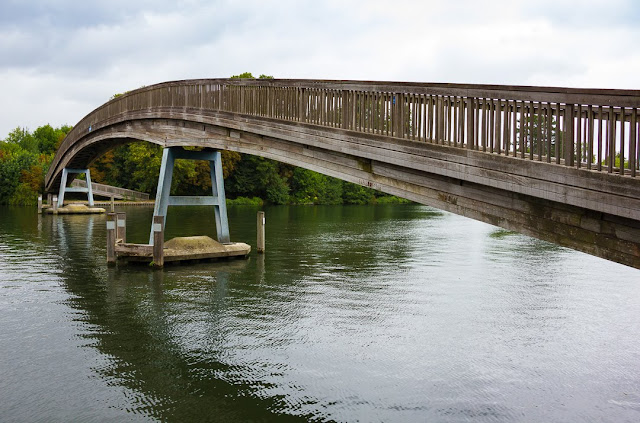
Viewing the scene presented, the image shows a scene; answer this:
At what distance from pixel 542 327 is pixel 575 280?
6740 mm

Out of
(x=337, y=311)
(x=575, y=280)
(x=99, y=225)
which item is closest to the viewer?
(x=337, y=311)

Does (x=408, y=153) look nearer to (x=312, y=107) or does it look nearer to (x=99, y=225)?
(x=312, y=107)

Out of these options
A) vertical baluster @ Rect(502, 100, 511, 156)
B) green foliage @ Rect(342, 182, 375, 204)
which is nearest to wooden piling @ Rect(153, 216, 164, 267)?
vertical baluster @ Rect(502, 100, 511, 156)

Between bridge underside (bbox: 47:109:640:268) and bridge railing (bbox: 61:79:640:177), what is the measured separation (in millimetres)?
190

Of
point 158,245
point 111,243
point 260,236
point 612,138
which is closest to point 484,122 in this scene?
point 612,138

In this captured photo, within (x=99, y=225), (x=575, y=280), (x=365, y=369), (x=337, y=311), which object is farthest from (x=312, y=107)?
(x=99, y=225)

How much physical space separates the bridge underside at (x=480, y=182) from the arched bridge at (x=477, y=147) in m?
0.02

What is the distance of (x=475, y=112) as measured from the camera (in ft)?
28.5

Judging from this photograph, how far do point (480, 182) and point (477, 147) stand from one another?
1.76ft

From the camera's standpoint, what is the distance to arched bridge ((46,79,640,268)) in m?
6.97

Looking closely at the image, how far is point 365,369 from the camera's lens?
9422 mm

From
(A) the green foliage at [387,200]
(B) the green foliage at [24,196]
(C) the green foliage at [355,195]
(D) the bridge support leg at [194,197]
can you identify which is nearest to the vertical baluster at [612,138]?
(D) the bridge support leg at [194,197]

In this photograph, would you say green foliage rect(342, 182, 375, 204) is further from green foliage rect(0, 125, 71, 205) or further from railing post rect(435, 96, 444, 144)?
railing post rect(435, 96, 444, 144)

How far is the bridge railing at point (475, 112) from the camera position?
6883 millimetres
